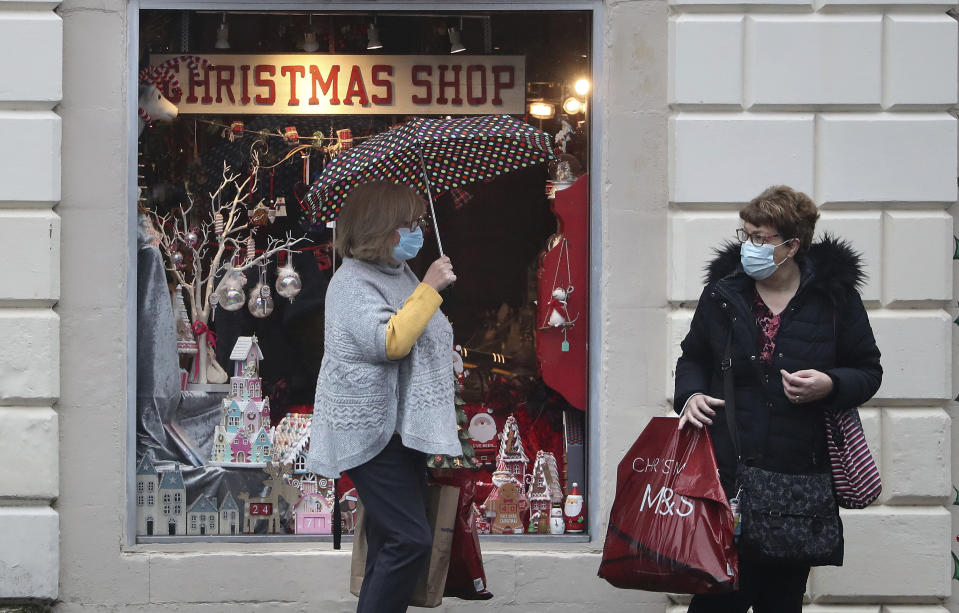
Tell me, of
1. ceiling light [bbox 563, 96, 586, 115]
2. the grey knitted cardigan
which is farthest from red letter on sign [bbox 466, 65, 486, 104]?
the grey knitted cardigan

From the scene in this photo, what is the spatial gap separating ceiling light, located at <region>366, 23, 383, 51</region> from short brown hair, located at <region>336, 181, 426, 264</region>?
167 centimetres

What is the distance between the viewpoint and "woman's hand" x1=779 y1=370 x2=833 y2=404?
158 inches

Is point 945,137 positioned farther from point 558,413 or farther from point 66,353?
point 66,353

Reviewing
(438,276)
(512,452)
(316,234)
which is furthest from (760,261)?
(316,234)

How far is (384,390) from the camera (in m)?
4.33

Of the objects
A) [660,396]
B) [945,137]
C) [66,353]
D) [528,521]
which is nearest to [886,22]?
[945,137]

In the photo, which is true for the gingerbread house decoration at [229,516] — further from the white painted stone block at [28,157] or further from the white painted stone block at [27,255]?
the white painted stone block at [28,157]

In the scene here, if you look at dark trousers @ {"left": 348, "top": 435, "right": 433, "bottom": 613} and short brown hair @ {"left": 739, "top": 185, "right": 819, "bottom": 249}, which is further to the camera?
dark trousers @ {"left": 348, "top": 435, "right": 433, "bottom": 613}

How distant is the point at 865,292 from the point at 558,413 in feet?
4.92

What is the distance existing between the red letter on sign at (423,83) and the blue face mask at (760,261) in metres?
2.25

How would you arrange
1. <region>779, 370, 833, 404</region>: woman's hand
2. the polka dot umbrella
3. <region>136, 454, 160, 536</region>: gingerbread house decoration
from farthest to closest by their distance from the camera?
<region>136, 454, 160, 536</region>: gingerbread house decoration → the polka dot umbrella → <region>779, 370, 833, 404</region>: woman's hand

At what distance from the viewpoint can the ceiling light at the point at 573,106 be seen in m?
5.95

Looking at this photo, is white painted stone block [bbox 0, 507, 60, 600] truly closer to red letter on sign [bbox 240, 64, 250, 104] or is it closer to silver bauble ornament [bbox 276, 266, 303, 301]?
silver bauble ornament [bbox 276, 266, 303, 301]

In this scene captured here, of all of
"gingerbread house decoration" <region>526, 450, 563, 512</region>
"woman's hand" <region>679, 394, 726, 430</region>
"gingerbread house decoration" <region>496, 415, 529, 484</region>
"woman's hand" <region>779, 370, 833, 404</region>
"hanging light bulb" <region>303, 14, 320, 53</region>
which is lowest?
"gingerbread house decoration" <region>526, 450, 563, 512</region>
